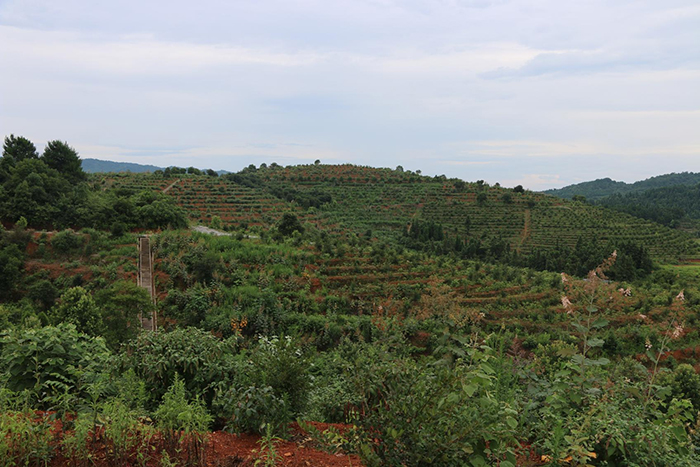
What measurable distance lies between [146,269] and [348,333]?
1090 centimetres

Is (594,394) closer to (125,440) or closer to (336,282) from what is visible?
(125,440)

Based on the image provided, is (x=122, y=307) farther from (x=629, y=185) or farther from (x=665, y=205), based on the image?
(x=629, y=185)

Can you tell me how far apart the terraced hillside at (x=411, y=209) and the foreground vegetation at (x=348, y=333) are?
382 mm

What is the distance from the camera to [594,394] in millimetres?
2621

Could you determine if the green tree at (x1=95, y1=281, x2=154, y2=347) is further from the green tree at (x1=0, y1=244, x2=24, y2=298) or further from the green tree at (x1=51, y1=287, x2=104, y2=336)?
the green tree at (x1=0, y1=244, x2=24, y2=298)

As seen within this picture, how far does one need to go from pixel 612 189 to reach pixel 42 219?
482 ft

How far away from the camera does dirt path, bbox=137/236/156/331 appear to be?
1390 centimetres

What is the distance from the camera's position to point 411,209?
47.5 metres

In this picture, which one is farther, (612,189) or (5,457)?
(612,189)

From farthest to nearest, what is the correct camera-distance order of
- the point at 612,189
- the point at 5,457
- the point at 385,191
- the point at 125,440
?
1. the point at 612,189
2. the point at 385,191
3. the point at 125,440
4. the point at 5,457

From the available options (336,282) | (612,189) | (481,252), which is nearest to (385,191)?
(481,252)

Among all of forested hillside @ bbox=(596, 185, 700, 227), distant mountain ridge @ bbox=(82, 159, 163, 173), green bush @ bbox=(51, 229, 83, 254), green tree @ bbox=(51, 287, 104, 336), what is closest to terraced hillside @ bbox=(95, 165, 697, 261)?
forested hillside @ bbox=(596, 185, 700, 227)

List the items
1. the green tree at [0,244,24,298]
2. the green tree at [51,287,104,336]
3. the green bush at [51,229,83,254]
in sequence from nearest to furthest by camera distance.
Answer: the green tree at [51,287,104,336] < the green tree at [0,244,24,298] < the green bush at [51,229,83,254]

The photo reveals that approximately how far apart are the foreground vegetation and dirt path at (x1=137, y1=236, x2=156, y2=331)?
376 mm
